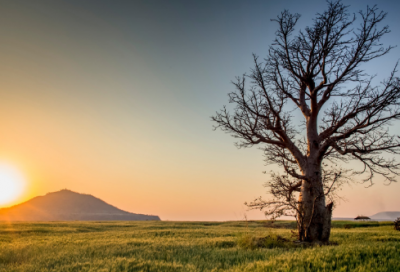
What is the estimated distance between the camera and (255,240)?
37.6ft

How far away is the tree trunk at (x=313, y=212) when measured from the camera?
11.8 meters

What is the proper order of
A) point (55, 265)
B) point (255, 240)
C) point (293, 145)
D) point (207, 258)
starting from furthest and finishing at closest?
point (293, 145)
point (255, 240)
point (207, 258)
point (55, 265)

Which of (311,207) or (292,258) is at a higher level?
(311,207)

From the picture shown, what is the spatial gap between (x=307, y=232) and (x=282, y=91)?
7.43m

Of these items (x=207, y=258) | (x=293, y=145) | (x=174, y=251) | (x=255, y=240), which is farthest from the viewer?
(x=293, y=145)

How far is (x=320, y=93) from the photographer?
14.1 metres

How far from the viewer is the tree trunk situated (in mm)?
11789

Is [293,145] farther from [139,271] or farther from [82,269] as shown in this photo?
[82,269]

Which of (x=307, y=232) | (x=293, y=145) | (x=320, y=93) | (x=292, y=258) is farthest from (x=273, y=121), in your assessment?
(x=292, y=258)

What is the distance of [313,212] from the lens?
451 inches

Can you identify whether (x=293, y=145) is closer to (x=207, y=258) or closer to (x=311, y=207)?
(x=311, y=207)

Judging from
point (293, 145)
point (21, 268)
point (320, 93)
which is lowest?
point (21, 268)

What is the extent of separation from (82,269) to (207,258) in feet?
12.6

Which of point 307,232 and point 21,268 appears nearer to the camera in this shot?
point 21,268
